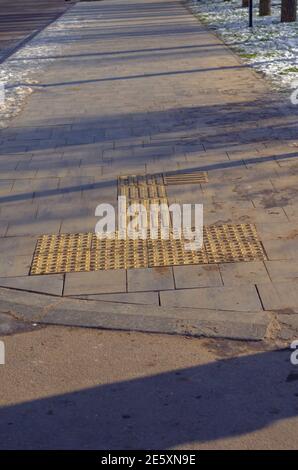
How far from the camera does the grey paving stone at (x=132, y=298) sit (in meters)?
5.44

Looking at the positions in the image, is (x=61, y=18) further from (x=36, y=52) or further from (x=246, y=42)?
(x=246, y=42)

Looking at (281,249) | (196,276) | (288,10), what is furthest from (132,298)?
(288,10)

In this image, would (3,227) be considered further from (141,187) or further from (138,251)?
(141,187)

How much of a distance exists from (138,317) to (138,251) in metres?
1.18

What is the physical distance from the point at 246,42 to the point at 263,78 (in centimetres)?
606

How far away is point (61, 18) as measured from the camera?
106ft

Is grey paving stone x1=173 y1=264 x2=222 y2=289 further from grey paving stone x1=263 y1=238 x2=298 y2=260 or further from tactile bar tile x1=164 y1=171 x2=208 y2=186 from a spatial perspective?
tactile bar tile x1=164 y1=171 x2=208 y2=186

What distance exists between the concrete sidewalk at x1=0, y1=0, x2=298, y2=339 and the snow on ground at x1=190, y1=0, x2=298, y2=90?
635 mm

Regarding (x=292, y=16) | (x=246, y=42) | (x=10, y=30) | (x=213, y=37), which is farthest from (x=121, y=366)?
(x=10, y=30)

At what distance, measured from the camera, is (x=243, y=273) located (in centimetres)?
577

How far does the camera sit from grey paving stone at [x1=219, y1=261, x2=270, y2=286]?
565 centimetres

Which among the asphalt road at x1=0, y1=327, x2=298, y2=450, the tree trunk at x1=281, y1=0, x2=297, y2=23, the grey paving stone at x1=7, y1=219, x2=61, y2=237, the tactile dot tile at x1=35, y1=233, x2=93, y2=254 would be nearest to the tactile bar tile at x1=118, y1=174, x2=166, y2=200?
the grey paving stone at x1=7, y1=219, x2=61, y2=237

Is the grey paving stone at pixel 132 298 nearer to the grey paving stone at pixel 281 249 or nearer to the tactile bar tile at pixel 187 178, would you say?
the grey paving stone at pixel 281 249

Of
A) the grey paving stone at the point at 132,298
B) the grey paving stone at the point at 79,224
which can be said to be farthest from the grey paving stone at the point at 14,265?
the grey paving stone at the point at 132,298
